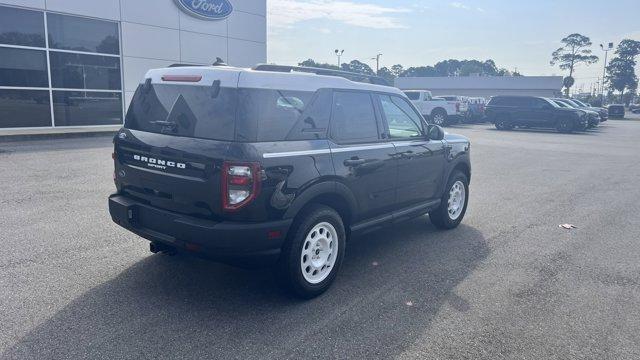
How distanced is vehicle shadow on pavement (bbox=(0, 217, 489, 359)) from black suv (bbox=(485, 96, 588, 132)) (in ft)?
76.8

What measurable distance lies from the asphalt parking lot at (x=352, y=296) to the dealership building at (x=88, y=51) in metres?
10.1

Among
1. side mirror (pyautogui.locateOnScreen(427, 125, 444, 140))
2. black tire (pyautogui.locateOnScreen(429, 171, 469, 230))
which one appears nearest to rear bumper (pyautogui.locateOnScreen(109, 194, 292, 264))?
side mirror (pyautogui.locateOnScreen(427, 125, 444, 140))

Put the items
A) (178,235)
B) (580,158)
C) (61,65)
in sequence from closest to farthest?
(178,235) < (580,158) < (61,65)

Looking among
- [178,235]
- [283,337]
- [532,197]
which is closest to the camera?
[283,337]

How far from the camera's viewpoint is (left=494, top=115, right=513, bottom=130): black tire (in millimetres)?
27289

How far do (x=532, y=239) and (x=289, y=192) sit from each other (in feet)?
12.5

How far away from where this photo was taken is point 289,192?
12.9ft

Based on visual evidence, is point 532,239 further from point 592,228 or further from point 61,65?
point 61,65

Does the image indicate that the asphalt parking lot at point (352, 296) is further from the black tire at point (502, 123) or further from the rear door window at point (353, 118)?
the black tire at point (502, 123)

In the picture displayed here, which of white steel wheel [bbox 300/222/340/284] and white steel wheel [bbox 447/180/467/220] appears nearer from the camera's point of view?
white steel wheel [bbox 300/222/340/284]

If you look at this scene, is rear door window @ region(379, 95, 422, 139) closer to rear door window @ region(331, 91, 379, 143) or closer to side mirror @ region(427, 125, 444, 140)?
side mirror @ region(427, 125, 444, 140)

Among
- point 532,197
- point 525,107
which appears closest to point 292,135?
point 532,197

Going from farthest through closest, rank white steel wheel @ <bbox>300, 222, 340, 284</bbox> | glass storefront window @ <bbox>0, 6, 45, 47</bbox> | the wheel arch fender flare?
1. glass storefront window @ <bbox>0, 6, 45, 47</bbox>
2. white steel wheel @ <bbox>300, 222, 340, 284</bbox>
3. the wheel arch fender flare

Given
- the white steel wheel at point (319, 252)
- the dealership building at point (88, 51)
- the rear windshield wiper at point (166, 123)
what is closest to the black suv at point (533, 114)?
the dealership building at point (88, 51)
